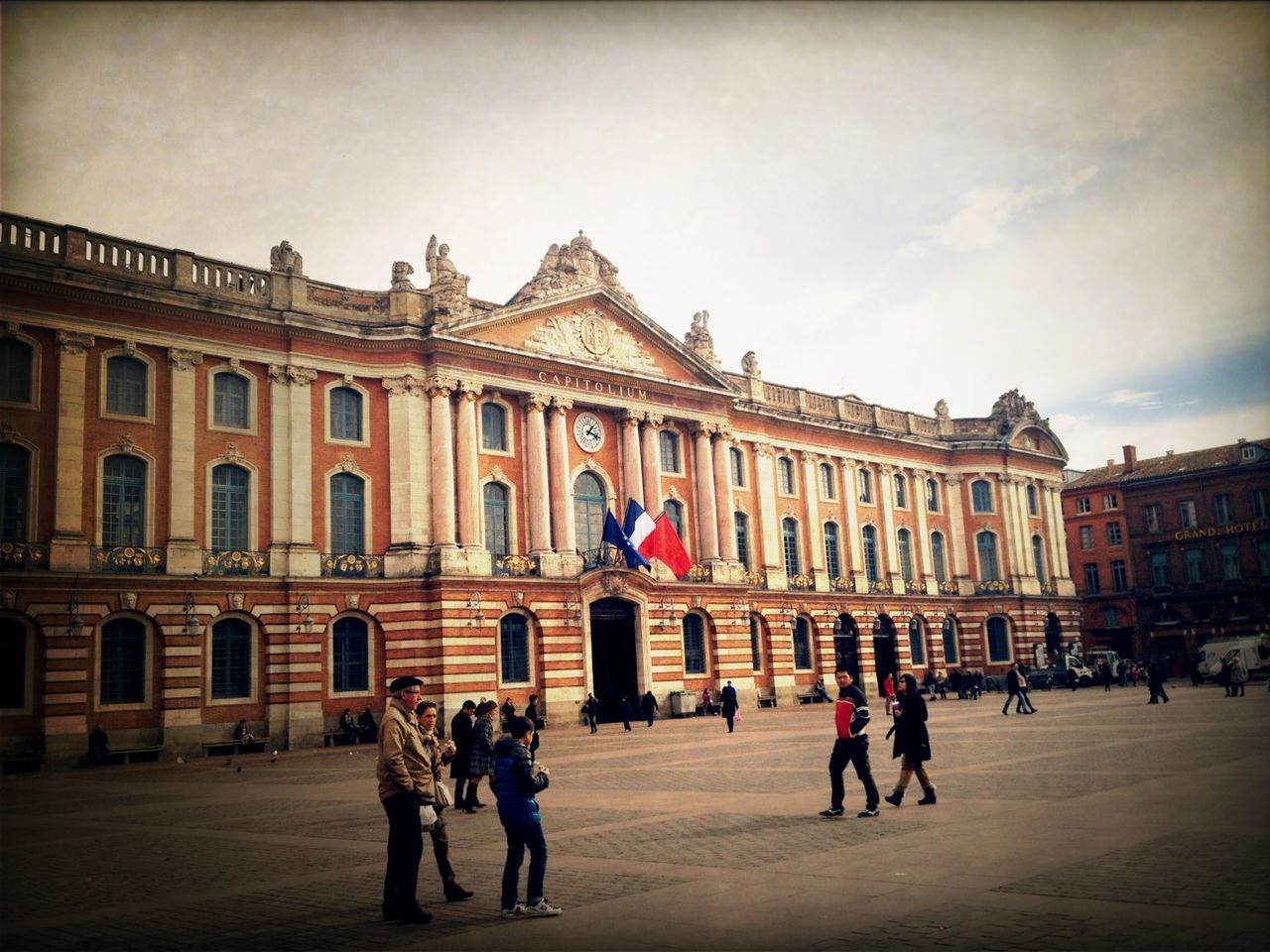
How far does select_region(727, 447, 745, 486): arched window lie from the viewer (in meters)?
53.9

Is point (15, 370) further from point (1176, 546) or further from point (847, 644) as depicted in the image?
point (847, 644)

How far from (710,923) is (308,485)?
3187 centimetres

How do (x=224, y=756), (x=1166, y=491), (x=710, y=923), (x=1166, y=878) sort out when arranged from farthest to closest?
(x=1166, y=491)
(x=224, y=756)
(x=1166, y=878)
(x=710, y=923)

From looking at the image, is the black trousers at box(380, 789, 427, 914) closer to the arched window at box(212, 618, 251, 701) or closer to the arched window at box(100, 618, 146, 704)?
the arched window at box(100, 618, 146, 704)

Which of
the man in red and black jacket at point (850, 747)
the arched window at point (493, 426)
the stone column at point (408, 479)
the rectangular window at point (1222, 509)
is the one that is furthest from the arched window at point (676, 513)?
the man in red and black jacket at point (850, 747)

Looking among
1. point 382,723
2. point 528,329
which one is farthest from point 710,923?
point 528,329

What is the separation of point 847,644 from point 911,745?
43.6 metres

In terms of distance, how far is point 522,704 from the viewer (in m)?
41.1

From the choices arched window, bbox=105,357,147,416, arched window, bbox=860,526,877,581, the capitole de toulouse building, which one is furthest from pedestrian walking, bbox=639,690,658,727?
arched window, bbox=860,526,877,581

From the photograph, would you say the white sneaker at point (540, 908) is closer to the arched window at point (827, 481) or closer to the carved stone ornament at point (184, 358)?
the carved stone ornament at point (184, 358)

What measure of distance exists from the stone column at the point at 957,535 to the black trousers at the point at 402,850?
5836 cm

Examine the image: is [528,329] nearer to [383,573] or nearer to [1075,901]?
[383,573]

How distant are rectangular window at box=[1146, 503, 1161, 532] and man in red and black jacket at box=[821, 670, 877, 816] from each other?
28389mm

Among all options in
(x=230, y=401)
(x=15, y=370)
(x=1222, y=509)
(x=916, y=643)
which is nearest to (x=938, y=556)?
(x=916, y=643)
